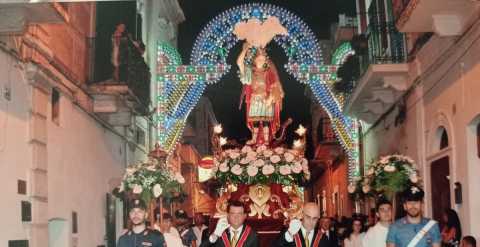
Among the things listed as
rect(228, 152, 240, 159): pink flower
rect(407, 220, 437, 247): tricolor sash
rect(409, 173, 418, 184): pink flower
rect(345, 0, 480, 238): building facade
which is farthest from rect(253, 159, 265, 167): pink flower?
rect(407, 220, 437, 247): tricolor sash

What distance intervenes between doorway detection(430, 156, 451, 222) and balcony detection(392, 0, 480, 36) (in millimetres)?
2517

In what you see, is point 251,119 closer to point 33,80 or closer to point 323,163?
point 33,80

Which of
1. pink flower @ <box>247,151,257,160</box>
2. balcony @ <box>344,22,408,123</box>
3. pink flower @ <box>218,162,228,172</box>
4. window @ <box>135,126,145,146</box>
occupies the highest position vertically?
balcony @ <box>344,22,408,123</box>

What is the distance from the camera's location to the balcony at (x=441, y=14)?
1305cm

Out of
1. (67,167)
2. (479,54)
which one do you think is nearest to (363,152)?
(67,167)

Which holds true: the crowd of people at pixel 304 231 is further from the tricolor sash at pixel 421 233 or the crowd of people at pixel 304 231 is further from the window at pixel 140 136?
the window at pixel 140 136

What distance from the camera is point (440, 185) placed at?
1577 cm

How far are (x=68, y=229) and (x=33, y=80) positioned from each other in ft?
12.3

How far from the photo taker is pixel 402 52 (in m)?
18.7

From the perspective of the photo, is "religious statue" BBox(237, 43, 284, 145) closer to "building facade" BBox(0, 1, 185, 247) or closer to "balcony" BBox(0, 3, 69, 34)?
"building facade" BBox(0, 1, 185, 247)

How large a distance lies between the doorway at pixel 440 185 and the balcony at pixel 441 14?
8.26 feet

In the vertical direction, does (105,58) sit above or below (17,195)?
above

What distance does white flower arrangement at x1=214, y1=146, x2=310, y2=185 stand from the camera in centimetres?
1594

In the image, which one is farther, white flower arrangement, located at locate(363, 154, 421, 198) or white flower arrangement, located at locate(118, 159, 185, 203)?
white flower arrangement, located at locate(118, 159, 185, 203)
